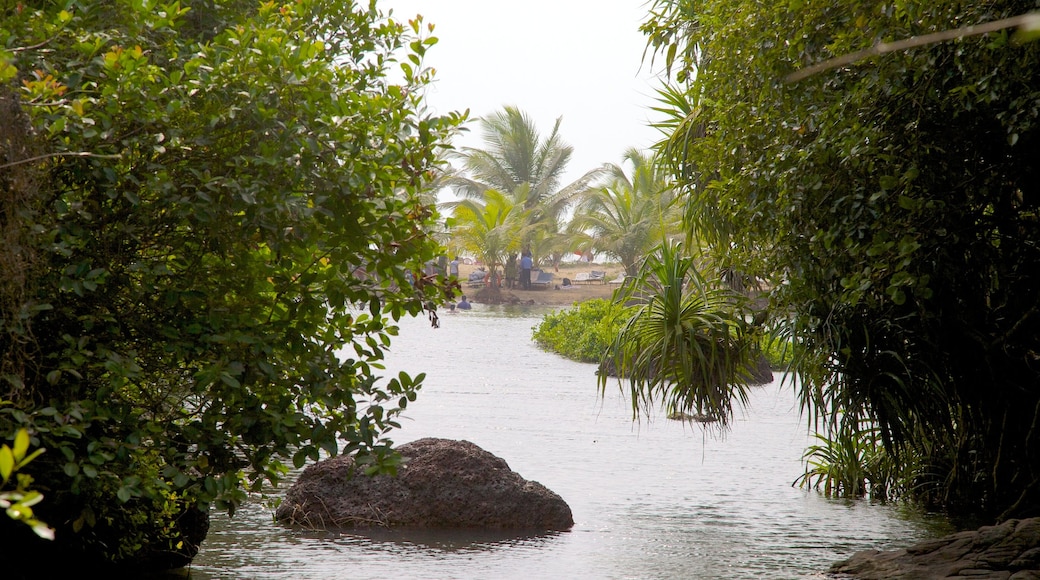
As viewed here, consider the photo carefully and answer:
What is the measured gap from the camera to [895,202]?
646 centimetres

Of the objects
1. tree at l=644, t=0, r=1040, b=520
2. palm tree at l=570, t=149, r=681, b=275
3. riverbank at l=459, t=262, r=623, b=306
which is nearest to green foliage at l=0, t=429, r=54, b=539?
tree at l=644, t=0, r=1040, b=520

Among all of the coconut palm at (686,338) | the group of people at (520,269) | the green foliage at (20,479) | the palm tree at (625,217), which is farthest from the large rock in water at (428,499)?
the group of people at (520,269)

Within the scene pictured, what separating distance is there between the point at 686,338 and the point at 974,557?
121 inches

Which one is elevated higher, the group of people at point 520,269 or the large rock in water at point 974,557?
the group of people at point 520,269

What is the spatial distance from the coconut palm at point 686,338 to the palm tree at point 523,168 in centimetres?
3832

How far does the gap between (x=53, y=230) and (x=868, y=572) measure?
16.5 feet

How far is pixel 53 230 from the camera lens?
398 cm

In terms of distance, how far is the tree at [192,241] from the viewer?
4.07 metres

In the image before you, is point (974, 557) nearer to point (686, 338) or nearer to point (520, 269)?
point (686, 338)

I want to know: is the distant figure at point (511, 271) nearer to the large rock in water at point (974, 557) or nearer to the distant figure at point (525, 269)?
the distant figure at point (525, 269)

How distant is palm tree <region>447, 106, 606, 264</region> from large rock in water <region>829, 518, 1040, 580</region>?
41.0 meters

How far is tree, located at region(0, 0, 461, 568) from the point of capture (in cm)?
407

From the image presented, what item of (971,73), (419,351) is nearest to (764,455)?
(971,73)

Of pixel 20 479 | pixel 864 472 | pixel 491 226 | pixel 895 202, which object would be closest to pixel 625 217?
pixel 491 226
